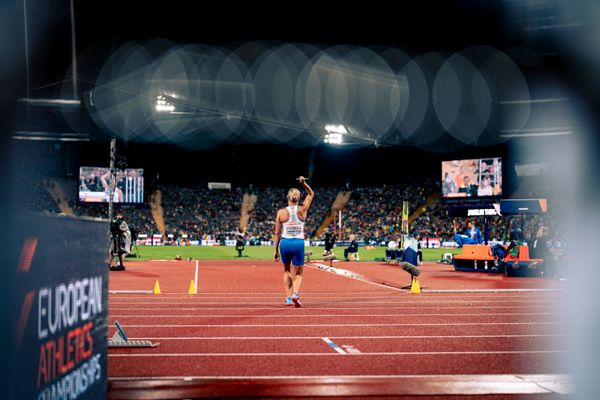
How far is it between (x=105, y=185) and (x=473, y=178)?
39437mm

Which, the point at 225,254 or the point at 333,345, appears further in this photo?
the point at 225,254

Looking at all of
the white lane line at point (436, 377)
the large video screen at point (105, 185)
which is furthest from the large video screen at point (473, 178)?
the white lane line at point (436, 377)

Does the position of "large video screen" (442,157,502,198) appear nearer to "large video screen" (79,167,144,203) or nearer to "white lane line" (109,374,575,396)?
"large video screen" (79,167,144,203)

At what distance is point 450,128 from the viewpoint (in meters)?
67.1

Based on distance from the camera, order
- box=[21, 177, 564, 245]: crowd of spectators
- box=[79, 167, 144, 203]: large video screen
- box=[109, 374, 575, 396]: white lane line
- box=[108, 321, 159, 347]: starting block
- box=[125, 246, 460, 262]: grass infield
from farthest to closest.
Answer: box=[21, 177, 564, 245]: crowd of spectators, box=[79, 167, 144, 203]: large video screen, box=[125, 246, 460, 262]: grass infield, box=[108, 321, 159, 347]: starting block, box=[109, 374, 575, 396]: white lane line

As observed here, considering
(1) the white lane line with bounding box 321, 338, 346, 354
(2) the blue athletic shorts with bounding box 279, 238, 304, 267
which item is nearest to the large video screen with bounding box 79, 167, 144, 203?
(2) the blue athletic shorts with bounding box 279, 238, 304, 267

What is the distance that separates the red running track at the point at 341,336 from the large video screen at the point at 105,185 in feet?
170

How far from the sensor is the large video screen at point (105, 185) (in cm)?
6241

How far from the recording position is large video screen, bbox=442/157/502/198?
52.8 m

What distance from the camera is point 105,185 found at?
6353 centimetres

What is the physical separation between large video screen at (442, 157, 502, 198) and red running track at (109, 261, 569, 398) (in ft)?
130

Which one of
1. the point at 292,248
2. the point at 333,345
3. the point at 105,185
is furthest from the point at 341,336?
the point at 105,185

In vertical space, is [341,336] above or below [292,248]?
below

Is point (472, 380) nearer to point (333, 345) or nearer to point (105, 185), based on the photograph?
point (333, 345)
